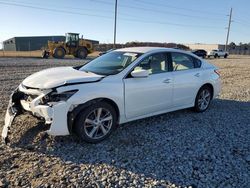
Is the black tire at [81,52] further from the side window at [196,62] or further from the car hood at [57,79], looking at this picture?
the car hood at [57,79]

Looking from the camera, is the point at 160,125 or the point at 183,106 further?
the point at 183,106

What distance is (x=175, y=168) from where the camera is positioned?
3674 millimetres

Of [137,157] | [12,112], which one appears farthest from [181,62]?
[12,112]

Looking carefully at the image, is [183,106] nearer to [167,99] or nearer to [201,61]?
[167,99]

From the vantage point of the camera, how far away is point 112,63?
A: 5250mm

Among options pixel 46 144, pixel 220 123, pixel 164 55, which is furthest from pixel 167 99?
pixel 46 144

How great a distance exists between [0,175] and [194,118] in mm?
4073

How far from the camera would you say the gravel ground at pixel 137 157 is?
335cm

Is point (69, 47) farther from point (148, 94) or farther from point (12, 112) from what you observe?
point (12, 112)

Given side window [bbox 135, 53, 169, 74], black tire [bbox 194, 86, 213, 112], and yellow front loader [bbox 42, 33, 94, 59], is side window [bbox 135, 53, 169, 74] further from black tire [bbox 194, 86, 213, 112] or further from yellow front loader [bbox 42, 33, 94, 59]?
yellow front loader [bbox 42, 33, 94, 59]

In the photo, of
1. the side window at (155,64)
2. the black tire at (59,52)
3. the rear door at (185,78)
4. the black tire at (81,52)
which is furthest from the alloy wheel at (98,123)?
the black tire at (81,52)

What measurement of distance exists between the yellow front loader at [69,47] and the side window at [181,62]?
2399 cm

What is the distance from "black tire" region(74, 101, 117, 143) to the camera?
4.16 meters

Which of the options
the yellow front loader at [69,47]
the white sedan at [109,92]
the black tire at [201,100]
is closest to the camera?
the white sedan at [109,92]
